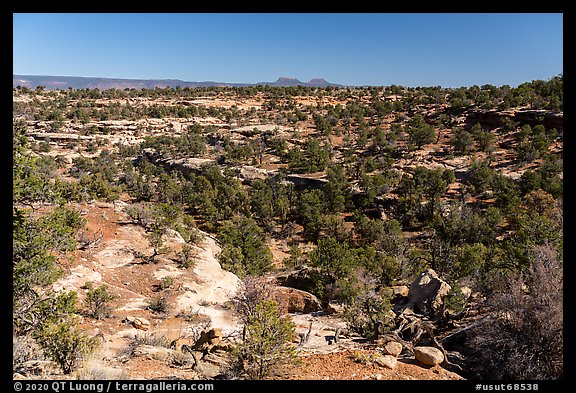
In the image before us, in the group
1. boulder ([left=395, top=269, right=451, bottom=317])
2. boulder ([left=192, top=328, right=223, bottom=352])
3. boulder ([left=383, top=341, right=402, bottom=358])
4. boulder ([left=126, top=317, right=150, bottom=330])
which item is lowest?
boulder ([left=395, top=269, right=451, bottom=317])

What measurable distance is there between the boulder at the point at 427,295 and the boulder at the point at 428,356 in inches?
172

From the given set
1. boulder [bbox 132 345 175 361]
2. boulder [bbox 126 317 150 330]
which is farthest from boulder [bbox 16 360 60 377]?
boulder [bbox 126 317 150 330]

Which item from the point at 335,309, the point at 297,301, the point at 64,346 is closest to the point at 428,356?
the point at 335,309

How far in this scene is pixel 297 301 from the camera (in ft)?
52.0

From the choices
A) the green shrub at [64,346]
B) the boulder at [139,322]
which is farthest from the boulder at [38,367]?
the boulder at [139,322]

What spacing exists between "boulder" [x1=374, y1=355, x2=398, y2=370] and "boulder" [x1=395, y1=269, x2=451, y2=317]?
212 inches

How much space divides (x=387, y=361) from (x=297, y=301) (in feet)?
29.1

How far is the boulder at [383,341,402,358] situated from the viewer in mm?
8000

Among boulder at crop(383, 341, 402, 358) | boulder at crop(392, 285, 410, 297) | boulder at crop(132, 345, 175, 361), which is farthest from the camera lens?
boulder at crop(392, 285, 410, 297)

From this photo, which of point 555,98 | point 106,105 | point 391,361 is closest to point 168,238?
point 391,361

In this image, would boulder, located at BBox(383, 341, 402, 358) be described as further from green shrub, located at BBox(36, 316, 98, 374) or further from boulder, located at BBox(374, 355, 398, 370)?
green shrub, located at BBox(36, 316, 98, 374)

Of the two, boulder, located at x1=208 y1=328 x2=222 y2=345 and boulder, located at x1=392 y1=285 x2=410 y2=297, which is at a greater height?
boulder, located at x1=208 y1=328 x2=222 y2=345

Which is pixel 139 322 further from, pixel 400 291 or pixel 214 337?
pixel 400 291
